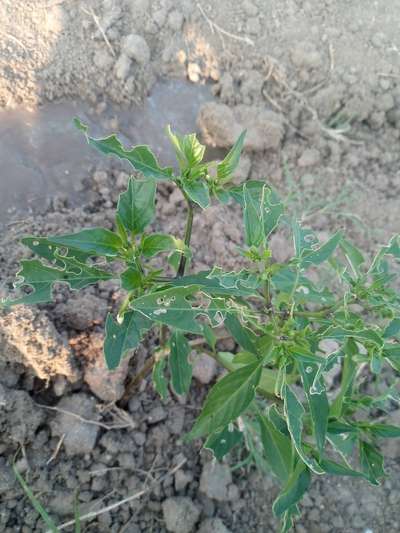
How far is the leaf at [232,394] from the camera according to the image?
1.84 meters

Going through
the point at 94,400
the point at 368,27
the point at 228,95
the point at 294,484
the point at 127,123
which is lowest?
the point at 94,400

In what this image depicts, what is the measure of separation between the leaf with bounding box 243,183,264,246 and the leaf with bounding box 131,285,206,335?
0.94 ft

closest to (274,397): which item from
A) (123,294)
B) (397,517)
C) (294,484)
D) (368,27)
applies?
(294,484)

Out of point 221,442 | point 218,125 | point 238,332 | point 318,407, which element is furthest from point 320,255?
point 218,125

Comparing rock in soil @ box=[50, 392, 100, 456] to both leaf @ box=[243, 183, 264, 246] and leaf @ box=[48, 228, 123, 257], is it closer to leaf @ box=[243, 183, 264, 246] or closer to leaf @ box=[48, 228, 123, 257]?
leaf @ box=[48, 228, 123, 257]

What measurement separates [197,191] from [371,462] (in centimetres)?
115

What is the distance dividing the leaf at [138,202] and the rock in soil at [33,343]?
79cm

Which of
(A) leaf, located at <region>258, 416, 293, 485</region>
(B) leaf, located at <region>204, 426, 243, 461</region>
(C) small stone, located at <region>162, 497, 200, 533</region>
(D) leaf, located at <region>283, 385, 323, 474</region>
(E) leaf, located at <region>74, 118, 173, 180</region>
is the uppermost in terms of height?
(E) leaf, located at <region>74, 118, 173, 180</region>

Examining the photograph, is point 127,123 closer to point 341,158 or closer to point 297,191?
point 297,191

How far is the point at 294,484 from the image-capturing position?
1.85m

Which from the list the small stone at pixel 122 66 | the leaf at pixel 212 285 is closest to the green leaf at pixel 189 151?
the leaf at pixel 212 285

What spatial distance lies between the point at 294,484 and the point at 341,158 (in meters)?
2.49

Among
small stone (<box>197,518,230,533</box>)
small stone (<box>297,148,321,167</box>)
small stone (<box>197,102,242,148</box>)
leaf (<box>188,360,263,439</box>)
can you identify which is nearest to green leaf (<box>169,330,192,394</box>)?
leaf (<box>188,360,263,439</box>)

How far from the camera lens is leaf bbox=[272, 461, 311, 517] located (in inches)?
69.1
